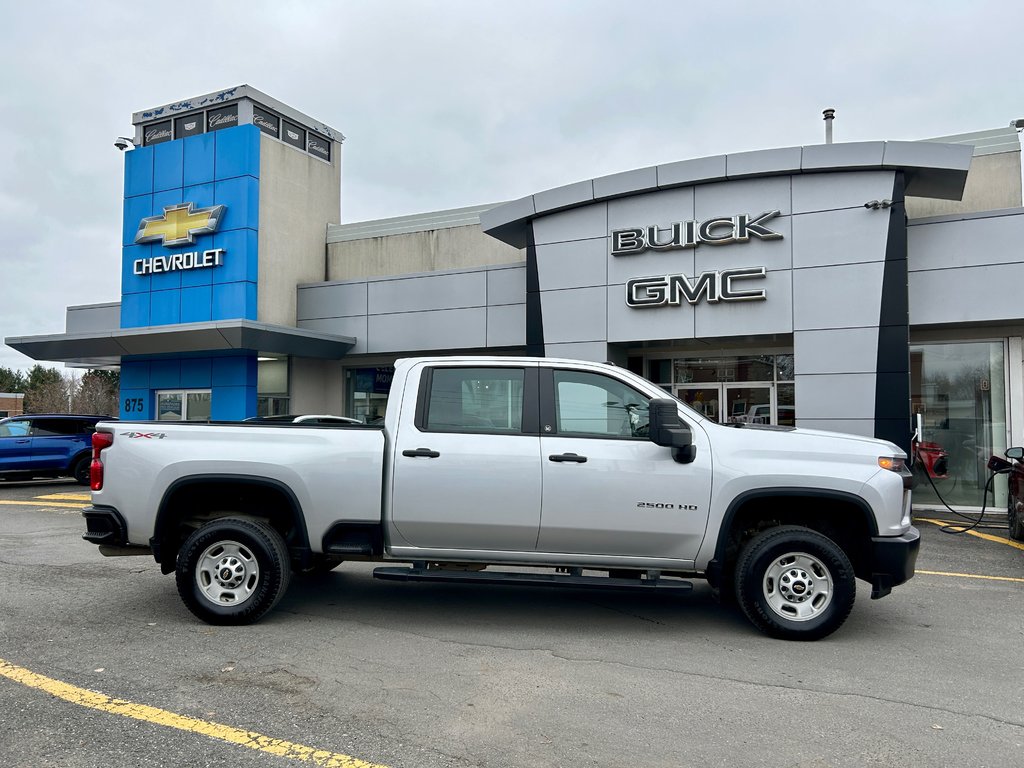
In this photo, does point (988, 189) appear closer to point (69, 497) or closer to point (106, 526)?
point (106, 526)

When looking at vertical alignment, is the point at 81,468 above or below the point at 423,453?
below

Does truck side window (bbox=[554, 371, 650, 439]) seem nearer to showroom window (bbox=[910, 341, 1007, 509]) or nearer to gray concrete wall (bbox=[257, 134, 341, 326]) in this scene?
showroom window (bbox=[910, 341, 1007, 509])

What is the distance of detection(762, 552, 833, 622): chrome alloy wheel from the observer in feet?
17.0

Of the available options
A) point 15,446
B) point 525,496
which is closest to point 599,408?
point 525,496

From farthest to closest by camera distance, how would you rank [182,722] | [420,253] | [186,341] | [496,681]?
[420,253] < [186,341] < [496,681] < [182,722]

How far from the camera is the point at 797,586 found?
5.22 m

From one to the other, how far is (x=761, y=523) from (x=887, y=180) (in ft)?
26.9

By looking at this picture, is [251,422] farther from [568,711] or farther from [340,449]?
[568,711]

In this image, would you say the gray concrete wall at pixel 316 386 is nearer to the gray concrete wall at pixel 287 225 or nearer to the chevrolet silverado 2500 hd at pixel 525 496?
the gray concrete wall at pixel 287 225

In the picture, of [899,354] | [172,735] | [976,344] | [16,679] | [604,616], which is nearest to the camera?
[172,735]

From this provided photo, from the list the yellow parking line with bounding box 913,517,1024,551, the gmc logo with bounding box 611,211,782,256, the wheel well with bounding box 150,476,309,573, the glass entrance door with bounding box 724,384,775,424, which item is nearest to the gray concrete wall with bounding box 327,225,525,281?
the gmc logo with bounding box 611,211,782,256

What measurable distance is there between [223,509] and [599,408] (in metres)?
3.06

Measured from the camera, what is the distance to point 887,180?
11508 millimetres

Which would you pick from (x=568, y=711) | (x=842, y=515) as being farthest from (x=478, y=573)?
(x=842, y=515)
